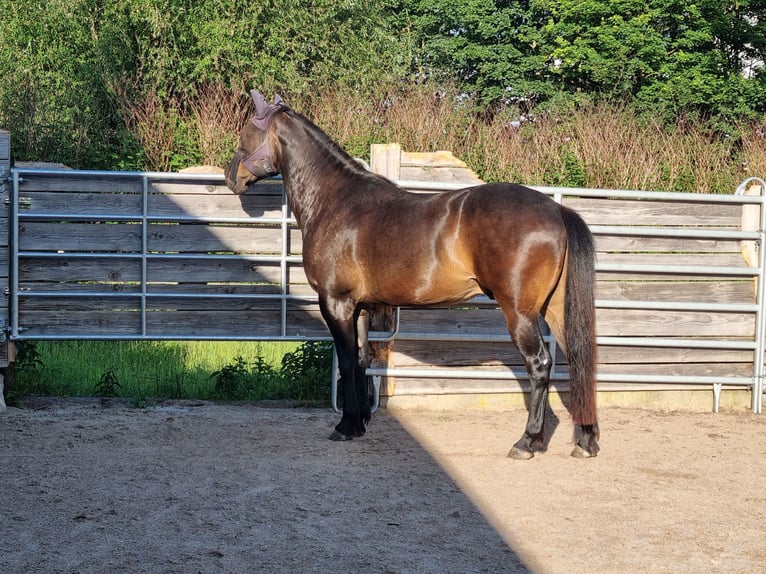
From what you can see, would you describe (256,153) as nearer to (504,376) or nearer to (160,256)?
(160,256)

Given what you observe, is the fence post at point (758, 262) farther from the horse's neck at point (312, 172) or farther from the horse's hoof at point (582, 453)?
the horse's neck at point (312, 172)

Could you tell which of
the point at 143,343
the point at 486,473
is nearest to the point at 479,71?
the point at 143,343

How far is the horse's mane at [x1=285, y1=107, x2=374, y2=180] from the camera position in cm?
611

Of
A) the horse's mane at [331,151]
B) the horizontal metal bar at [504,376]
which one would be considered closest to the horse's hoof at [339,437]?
the horizontal metal bar at [504,376]

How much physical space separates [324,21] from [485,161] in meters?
9.91

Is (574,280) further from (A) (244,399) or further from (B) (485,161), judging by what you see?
(B) (485,161)

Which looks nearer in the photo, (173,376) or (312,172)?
(312,172)

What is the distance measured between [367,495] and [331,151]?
268 cm

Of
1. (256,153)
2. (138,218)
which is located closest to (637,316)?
(256,153)

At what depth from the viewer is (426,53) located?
2619 centimetres

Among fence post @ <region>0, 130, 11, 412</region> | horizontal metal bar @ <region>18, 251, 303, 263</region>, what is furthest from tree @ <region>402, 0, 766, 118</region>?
fence post @ <region>0, 130, 11, 412</region>

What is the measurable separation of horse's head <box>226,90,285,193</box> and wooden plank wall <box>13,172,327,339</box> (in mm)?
430

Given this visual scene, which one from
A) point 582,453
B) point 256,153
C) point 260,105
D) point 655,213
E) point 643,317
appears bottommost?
point 582,453

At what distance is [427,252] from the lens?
5.47m
